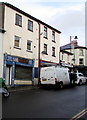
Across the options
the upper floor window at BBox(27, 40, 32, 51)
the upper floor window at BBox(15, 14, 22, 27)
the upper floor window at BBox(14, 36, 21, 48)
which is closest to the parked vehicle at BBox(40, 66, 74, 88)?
the upper floor window at BBox(14, 36, 21, 48)

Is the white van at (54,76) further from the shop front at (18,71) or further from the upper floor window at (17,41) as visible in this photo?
the upper floor window at (17,41)

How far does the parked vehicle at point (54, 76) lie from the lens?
54.8 feet

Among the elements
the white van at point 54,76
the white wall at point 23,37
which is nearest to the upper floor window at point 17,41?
the white wall at point 23,37

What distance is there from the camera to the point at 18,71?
64.7 feet

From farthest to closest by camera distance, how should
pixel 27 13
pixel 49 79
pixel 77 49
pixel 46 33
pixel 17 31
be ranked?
1. pixel 77 49
2. pixel 46 33
3. pixel 27 13
4. pixel 17 31
5. pixel 49 79

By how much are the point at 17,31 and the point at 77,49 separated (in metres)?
25.4

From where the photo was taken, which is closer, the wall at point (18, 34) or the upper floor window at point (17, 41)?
the wall at point (18, 34)

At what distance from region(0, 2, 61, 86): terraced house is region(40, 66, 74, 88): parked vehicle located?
12.4 feet

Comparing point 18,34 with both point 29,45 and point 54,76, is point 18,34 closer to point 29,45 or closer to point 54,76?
point 29,45

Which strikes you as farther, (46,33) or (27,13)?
(46,33)

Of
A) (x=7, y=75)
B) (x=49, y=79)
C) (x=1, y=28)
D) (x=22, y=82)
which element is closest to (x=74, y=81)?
(x=49, y=79)

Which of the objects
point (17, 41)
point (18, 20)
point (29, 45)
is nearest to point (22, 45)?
point (17, 41)

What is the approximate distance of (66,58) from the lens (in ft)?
105

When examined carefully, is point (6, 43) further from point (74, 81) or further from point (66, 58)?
point (66, 58)
